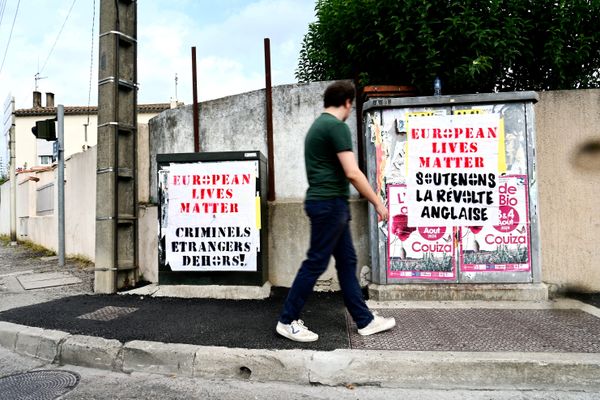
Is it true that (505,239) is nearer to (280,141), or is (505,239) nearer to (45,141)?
(280,141)

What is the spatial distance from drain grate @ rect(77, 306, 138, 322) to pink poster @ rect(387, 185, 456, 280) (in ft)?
9.35

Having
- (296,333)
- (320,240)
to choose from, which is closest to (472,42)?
(320,240)

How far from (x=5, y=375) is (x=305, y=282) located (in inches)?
93.2

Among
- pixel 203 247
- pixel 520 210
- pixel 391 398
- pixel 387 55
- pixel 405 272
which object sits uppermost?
pixel 387 55

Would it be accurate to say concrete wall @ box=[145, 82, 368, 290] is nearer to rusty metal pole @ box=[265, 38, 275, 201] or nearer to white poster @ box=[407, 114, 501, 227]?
rusty metal pole @ box=[265, 38, 275, 201]

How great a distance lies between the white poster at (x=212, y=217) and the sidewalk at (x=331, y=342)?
524mm

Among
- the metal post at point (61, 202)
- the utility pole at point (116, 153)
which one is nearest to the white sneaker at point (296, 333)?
the utility pole at point (116, 153)

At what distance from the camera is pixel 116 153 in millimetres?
5324

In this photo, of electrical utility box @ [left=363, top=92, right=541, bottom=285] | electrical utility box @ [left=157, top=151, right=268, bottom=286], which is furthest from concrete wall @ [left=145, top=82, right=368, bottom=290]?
electrical utility box @ [left=363, top=92, right=541, bottom=285]

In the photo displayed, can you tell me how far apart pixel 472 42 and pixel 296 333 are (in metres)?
3.68

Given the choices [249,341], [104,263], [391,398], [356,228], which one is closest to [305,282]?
[249,341]

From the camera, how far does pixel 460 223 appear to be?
15.0 feet

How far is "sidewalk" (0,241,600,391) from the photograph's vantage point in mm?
2861

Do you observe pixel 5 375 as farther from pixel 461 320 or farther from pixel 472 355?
pixel 461 320
